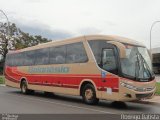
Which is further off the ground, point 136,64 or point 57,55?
point 57,55

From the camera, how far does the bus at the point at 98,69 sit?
1486cm

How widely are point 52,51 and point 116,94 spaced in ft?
21.7

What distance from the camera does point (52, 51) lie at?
2042 cm

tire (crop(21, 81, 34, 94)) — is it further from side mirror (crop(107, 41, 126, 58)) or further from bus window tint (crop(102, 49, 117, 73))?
side mirror (crop(107, 41, 126, 58))

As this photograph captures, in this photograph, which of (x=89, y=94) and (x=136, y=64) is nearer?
(x=136, y=64)

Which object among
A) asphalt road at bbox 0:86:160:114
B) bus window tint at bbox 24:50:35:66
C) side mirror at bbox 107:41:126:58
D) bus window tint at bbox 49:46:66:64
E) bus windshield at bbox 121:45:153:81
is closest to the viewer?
asphalt road at bbox 0:86:160:114

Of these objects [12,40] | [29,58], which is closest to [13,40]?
[12,40]

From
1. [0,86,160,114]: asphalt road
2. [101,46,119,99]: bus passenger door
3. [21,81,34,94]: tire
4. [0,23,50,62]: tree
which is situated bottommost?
[0,86,160,114]: asphalt road

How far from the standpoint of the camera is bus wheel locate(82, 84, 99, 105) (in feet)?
53.6

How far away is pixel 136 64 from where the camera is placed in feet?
50.0

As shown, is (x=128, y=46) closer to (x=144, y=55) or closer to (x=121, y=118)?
(x=144, y=55)

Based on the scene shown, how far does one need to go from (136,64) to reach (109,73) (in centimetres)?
122

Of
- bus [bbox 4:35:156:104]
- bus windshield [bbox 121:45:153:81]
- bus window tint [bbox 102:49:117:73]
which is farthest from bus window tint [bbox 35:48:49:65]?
bus windshield [bbox 121:45:153:81]

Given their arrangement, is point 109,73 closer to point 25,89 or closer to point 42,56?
point 42,56
